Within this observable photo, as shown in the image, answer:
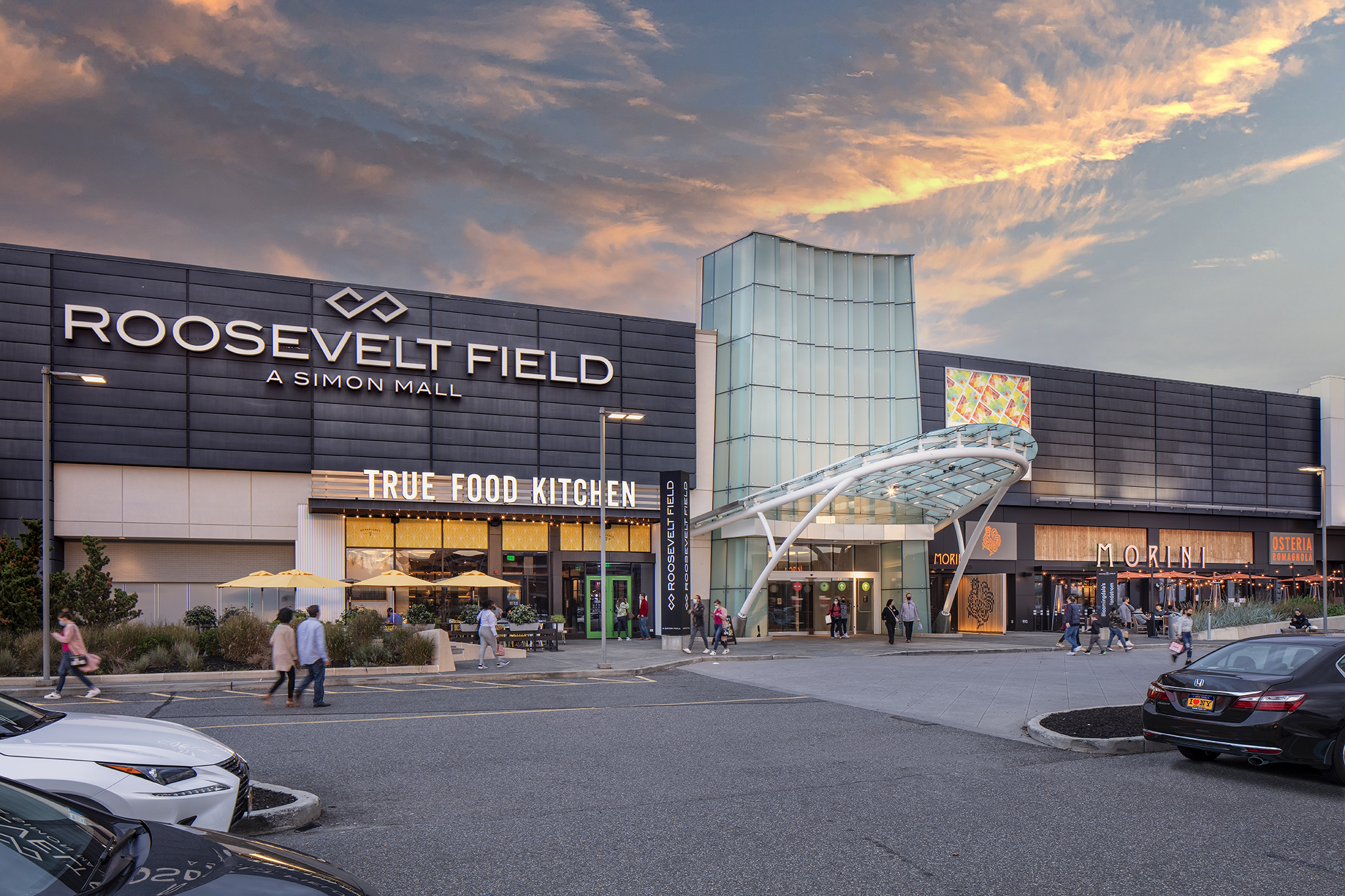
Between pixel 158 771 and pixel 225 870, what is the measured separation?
390 cm

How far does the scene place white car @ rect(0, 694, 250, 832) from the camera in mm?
6590

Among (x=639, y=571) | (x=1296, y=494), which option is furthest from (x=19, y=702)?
(x=1296, y=494)

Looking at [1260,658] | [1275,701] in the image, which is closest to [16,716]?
[1275,701]

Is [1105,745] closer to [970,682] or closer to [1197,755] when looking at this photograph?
[1197,755]

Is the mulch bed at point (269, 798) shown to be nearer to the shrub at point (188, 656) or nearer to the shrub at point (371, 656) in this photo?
the shrub at point (188, 656)

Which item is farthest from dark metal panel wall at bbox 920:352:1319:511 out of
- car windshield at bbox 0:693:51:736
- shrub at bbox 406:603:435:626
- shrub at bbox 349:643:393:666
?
car windshield at bbox 0:693:51:736

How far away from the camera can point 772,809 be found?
8734mm

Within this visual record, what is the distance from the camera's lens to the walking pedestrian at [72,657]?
57.4ft

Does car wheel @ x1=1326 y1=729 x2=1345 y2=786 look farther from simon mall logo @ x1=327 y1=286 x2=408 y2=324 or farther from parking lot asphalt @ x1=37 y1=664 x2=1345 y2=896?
simon mall logo @ x1=327 y1=286 x2=408 y2=324

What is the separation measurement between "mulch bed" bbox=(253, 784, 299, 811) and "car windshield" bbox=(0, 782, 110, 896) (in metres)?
4.33

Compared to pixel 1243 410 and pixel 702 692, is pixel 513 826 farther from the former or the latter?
pixel 1243 410

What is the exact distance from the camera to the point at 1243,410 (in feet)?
169

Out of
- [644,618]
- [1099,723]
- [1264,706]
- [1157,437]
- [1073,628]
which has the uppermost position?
[1157,437]

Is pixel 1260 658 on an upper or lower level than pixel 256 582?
upper
